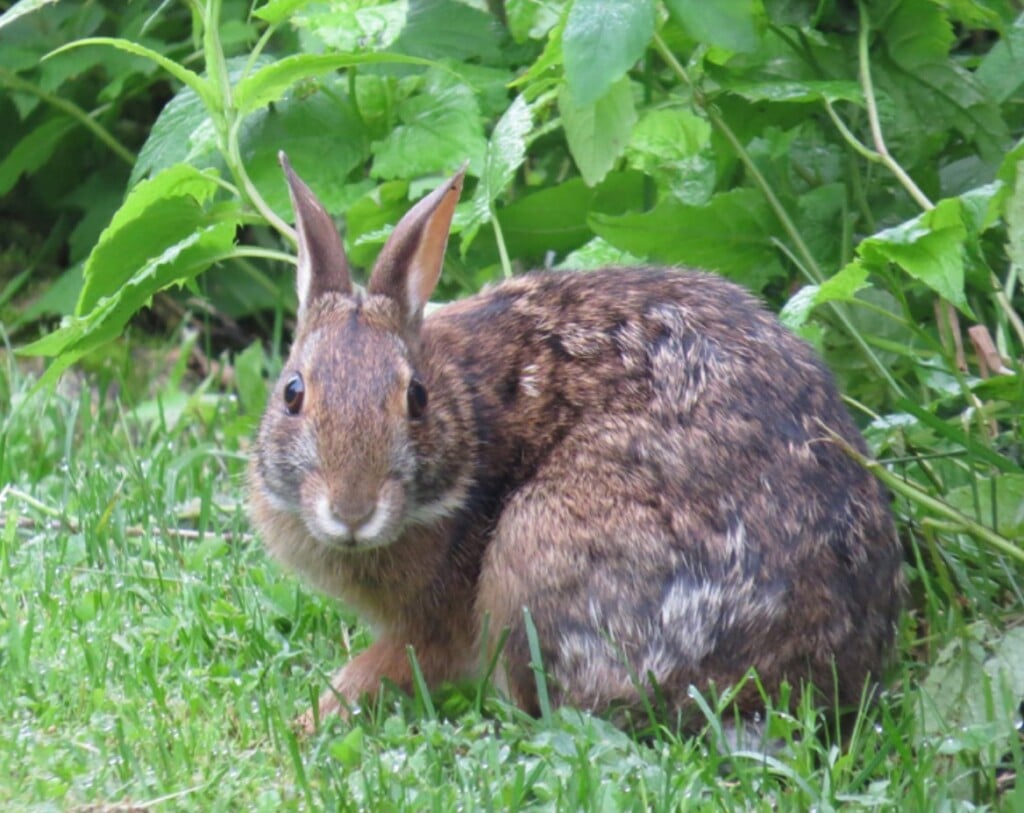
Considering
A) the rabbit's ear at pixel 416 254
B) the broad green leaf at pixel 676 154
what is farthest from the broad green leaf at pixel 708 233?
the rabbit's ear at pixel 416 254

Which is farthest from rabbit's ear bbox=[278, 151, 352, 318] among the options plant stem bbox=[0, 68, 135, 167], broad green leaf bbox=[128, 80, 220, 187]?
plant stem bbox=[0, 68, 135, 167]

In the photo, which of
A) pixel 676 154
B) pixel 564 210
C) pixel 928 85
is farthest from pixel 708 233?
pixel 928 85

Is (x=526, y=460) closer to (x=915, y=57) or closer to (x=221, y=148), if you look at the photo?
(x=221, y=148)

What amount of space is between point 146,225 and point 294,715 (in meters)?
1.59

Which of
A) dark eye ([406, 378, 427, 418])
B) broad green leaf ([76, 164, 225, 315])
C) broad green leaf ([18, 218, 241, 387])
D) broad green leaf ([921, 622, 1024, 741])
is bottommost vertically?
broad green leaf ([921, 622, 1024, 741])

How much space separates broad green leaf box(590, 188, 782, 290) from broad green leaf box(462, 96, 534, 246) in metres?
0.30

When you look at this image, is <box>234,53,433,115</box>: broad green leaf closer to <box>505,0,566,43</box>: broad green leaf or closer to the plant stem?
<box>505,0,566,43</box>: broad green leaf

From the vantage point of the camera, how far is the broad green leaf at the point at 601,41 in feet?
13.3

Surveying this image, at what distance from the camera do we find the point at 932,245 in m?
3.88

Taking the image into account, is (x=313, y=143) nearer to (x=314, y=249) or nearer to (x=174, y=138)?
(x=174, y=138)

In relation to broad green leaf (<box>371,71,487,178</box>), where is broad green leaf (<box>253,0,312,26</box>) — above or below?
above

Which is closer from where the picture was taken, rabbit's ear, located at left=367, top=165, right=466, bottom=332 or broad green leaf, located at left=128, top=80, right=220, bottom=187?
rabbit's ear, located at left=367, top=165, right=466, bottom=332

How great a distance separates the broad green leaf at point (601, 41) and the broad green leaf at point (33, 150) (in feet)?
12.6

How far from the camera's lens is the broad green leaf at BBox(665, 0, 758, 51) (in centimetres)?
421
